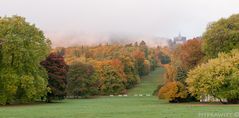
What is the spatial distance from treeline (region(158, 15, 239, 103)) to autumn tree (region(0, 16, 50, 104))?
59.5 ft

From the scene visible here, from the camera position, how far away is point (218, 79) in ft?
Result: 184

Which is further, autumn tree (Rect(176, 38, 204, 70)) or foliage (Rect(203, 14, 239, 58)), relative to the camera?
autumn tree (Rect(176, 38, 204, 70))

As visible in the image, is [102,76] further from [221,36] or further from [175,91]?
[175,91]

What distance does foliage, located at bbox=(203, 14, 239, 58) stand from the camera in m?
65.6

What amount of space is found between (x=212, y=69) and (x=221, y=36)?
10.0 m

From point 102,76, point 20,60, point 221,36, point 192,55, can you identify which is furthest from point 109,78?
point 20,60

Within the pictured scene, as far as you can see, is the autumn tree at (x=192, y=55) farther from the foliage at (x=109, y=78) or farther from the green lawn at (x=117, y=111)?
the foliage at (x=109, y=78)

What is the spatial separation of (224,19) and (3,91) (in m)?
34.0

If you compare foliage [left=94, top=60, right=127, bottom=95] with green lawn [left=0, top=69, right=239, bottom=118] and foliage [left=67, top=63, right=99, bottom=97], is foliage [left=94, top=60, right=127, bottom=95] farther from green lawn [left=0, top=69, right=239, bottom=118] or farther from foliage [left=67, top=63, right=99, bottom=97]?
green lawn [left=0, top=69, right=239, bottom=118]

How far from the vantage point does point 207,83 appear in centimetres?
5734

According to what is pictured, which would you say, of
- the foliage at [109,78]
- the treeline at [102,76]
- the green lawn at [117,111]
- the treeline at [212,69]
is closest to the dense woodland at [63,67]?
the treeline at [212,69]

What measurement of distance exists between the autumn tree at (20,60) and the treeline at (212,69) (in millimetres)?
18140

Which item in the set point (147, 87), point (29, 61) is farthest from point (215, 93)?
point (147, 87)

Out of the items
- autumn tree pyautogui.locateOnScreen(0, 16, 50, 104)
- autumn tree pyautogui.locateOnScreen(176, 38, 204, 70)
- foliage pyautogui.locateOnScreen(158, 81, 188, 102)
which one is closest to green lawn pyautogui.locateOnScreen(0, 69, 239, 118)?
autumn tree pyautogui.locateOnScreen(0, 16, 50, 104)
